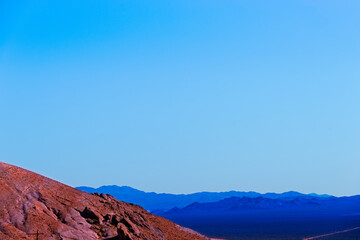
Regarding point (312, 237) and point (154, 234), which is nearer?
point (154, 234)

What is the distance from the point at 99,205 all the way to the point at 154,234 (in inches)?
293

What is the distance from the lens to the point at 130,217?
69750mm

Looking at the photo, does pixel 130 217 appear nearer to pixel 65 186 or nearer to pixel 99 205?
pixel 99 205

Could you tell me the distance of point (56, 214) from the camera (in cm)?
5847

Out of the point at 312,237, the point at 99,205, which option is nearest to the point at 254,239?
the point at 312,237

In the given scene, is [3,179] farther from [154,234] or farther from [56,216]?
[154,234]

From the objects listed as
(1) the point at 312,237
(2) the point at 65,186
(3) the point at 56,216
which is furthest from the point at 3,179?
(1) the point at 312,237

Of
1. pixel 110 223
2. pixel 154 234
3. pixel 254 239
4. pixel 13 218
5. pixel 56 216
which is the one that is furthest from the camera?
pixel 254 239

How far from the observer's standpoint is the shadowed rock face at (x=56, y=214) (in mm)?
53094

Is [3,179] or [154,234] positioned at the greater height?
[3,179]

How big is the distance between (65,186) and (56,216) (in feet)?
38.6

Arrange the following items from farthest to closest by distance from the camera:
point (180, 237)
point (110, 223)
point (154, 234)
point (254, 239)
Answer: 1. point (254, 239)
2. point (180, 237)
3. point (154, 234)
4. point (110, 223)

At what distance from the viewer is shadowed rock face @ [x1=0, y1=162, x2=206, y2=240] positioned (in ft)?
174

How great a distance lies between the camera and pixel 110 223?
62000 mm
